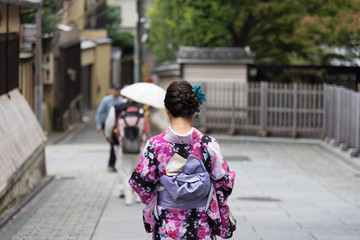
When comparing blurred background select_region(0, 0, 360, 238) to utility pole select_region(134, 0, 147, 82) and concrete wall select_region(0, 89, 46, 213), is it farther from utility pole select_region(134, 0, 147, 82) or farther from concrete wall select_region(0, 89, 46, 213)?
concrete wall select_region(0, 89, 46, 213)

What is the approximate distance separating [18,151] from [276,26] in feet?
50.6

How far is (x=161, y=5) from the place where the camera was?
108ft

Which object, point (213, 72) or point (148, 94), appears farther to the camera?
point (213, 72)

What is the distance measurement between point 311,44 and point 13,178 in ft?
54.2

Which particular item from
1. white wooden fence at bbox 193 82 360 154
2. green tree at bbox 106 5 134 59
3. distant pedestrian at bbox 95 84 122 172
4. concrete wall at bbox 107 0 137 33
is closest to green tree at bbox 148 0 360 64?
white wooden fence at bbox 193 82 360 154

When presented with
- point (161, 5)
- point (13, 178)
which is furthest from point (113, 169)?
point (161, 5)

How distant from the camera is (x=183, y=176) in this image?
4.70m

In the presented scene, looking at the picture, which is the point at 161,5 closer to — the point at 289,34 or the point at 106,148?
the point at 289,34

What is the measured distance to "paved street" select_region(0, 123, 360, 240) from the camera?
820cm

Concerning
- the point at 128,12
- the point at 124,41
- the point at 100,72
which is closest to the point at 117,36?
the point at 124,41

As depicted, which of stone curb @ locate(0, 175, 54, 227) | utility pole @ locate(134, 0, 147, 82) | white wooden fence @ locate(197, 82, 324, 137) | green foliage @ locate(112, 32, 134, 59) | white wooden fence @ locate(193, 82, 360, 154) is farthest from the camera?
green foliage @ locate(112, 32, 134, 59)

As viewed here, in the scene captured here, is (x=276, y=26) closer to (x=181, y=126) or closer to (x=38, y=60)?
(x=38, y=60)

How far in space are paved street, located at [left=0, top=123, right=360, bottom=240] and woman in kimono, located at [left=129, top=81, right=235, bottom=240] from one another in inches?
123

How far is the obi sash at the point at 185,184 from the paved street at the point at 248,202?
125 inches
